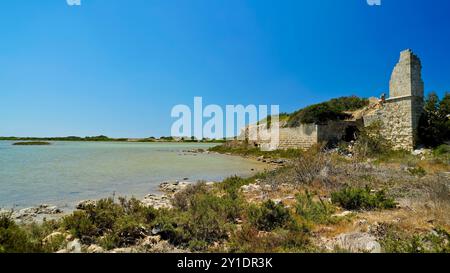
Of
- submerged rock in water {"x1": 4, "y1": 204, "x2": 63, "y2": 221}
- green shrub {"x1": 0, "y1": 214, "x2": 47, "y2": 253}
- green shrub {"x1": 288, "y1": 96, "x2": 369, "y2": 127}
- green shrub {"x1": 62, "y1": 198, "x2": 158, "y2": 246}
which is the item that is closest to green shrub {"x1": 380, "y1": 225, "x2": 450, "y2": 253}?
green shrub {"x1": 62, "y1": 198, "x2": 158, "y2": 246}

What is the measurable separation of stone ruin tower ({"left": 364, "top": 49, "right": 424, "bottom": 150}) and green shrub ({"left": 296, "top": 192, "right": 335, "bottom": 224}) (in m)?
13.1

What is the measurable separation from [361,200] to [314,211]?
130 cm

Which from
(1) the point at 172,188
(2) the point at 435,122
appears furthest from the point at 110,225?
(2) the point at 435,122

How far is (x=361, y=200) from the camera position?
586 centimetres

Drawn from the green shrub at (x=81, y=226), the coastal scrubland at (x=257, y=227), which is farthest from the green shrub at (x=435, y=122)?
the green shrub at (x=81, y=226)

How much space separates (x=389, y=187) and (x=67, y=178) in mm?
14530

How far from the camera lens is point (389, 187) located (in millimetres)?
7473

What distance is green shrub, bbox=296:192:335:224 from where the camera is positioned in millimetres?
5032

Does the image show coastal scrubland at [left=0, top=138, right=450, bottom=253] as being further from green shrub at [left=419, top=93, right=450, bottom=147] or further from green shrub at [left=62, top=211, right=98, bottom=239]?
green shrub at [left=419, top=93, right=450, bottom=147]

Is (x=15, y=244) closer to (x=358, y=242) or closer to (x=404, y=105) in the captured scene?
(x=358, y=242)

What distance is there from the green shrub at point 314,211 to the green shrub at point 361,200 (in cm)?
34
